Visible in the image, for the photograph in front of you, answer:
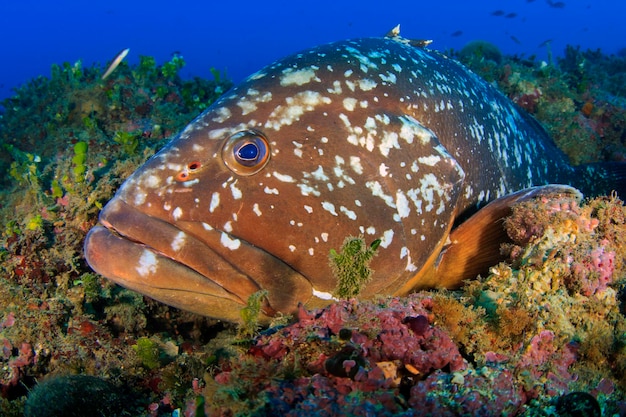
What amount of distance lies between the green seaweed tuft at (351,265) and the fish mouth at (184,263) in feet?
1.31

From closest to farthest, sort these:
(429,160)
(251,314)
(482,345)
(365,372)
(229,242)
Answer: (365,372)
(482,345)
(251,314)
(229,242)
(429,160)

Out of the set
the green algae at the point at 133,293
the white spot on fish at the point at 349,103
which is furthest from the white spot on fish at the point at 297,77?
the green algae at the point at 133,293

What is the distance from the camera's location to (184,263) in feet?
9.02

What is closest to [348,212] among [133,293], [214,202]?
[214,202]

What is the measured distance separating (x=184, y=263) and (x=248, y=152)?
97 centimetres

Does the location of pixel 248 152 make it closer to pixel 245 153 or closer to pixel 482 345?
pixel 245 153

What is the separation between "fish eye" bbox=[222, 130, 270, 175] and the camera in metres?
2.99

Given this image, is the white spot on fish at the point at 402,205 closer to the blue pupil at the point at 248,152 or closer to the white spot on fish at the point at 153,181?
the blue pupil at the point at 248,152

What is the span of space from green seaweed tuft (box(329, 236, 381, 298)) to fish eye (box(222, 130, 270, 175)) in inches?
36.6

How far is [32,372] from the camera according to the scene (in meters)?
3.54

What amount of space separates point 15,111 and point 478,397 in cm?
1131

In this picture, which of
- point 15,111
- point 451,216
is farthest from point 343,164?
point 15,111

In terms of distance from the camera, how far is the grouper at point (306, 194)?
9.18 feet

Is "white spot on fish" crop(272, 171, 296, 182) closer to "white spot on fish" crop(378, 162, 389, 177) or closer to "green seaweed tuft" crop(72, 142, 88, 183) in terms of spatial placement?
"white spot on fish" crop(378, 162, 389, 177)
